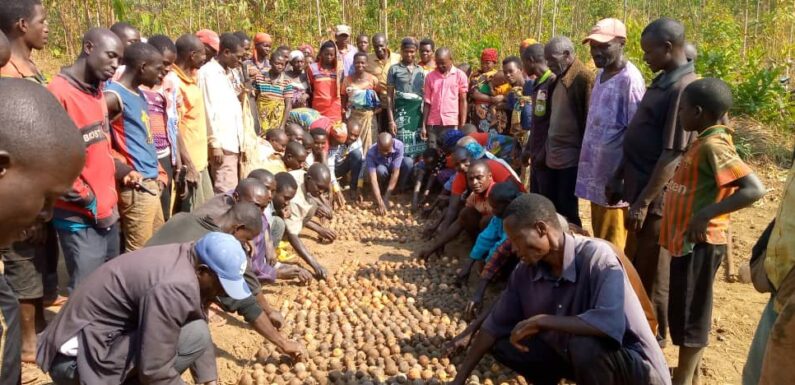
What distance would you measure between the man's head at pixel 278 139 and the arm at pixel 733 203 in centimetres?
447

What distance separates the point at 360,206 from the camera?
7625mm

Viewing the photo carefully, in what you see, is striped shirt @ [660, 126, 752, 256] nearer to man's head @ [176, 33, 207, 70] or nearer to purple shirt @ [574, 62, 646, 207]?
purple shirt @ [574, 62, 646, 207]

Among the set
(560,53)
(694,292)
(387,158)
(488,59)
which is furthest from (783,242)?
(488,59)

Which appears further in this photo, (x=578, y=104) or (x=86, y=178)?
(x=578, y=104)

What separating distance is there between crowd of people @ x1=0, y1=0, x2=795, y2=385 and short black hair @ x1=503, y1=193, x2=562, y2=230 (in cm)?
1

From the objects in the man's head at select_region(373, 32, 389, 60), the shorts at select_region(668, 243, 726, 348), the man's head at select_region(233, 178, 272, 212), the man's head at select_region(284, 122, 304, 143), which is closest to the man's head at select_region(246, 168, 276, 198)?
the man's head at select_region(233, 178, 272, 212)

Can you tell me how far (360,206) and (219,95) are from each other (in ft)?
8.60

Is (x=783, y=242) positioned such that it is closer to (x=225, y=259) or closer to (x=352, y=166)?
(x=225, y=259)

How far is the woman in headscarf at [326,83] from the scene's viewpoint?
25.5 feet

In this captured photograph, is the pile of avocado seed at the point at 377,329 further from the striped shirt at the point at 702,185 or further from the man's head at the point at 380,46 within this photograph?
the man's head at the point at 380,46

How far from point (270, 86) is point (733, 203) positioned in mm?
5762

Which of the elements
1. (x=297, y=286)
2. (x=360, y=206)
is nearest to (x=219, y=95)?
(x=297, y=286)

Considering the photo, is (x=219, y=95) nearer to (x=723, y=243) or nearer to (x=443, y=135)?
(x=443, y=135)

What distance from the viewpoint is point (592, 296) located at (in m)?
2.83
